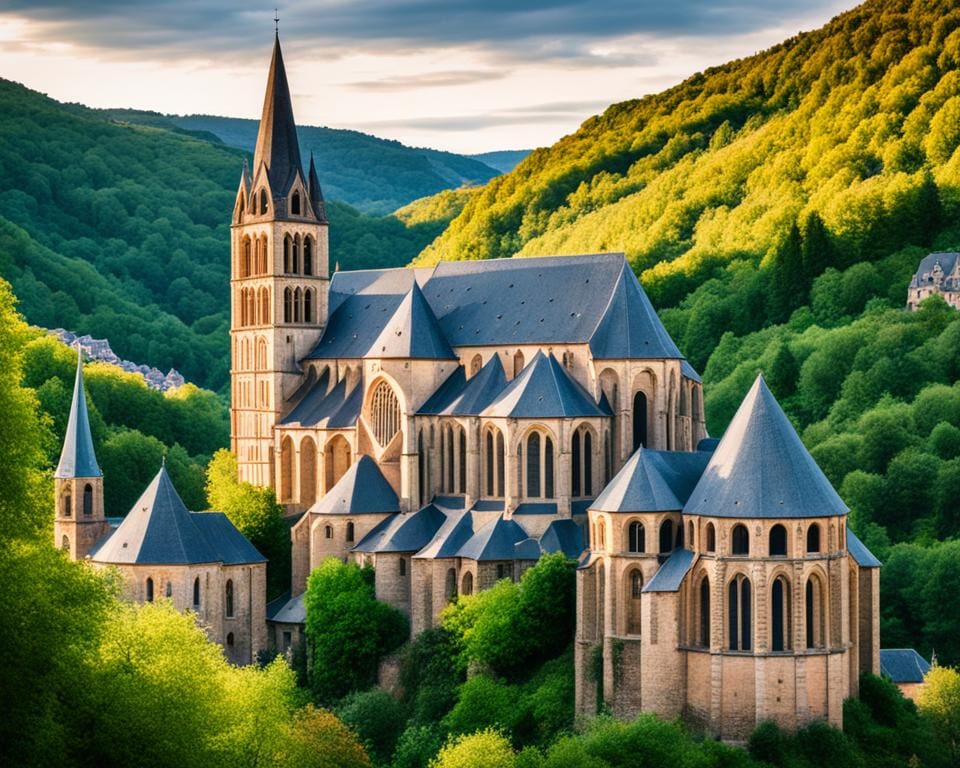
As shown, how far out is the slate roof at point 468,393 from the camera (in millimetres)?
86312

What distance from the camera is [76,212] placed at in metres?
188

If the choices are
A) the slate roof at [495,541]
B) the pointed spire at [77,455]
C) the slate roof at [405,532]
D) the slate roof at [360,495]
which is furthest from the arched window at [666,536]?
the pointed spire at [77,455]

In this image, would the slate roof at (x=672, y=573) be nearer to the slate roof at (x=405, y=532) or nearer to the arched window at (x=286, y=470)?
the slate roof at (x=405, y=532)

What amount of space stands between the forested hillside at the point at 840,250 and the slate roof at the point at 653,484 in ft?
70.1

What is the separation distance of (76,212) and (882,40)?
79.9 metres

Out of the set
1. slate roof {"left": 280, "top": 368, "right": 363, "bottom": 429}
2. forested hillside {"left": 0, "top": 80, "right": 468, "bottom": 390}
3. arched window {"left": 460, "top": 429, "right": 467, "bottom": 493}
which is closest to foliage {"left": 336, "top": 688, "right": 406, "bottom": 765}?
arched window {"left": 460, "top": 429, "right": 467, "bottom": 493}

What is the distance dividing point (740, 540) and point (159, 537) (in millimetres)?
27236

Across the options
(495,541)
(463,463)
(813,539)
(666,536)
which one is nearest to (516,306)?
(463,463)

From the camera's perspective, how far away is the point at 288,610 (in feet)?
288

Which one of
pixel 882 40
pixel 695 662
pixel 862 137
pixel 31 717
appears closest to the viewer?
pixel 31 717

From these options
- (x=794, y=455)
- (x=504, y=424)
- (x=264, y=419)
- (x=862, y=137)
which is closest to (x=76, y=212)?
(x=862, y=137)

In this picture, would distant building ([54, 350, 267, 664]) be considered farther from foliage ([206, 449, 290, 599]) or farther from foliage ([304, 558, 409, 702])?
foliage ([206, 449, 290, 599])

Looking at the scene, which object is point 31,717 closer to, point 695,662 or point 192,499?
point 695,662

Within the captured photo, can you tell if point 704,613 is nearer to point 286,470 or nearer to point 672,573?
point 672,573
